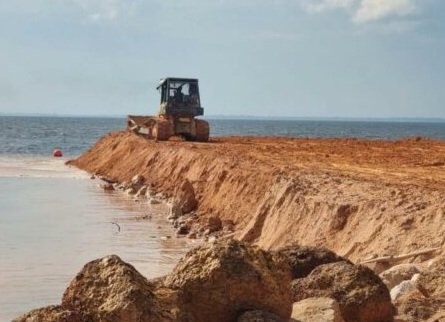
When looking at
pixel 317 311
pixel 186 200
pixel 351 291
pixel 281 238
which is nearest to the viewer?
pixel 317 311

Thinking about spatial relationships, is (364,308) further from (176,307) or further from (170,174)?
(170,174)

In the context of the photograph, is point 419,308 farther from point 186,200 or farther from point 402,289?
point 186,200

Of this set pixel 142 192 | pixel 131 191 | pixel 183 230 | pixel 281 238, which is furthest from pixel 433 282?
pixel 131 191

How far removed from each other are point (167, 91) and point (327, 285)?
28.1 meters

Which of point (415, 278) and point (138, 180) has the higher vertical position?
point (415, 278)

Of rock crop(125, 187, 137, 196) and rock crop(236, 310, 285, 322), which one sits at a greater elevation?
rock crop(236, 310, 285, 322)

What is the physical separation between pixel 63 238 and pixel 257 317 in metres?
11.6

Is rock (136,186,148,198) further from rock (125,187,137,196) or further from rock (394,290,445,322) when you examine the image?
rock (394,290,445,322)

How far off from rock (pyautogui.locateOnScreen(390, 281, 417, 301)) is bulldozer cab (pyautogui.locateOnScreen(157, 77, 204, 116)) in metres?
26.2

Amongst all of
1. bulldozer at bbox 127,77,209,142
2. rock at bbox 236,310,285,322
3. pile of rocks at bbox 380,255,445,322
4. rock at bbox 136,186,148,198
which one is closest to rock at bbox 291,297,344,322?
rock at bbox 236,310,285,322

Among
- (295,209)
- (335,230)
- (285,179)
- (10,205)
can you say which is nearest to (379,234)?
(335,230)

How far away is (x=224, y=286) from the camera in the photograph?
5777 millimetres

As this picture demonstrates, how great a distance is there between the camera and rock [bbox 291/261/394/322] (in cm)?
700

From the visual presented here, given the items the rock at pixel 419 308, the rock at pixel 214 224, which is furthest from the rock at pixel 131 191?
the rock at pixel 419 308
